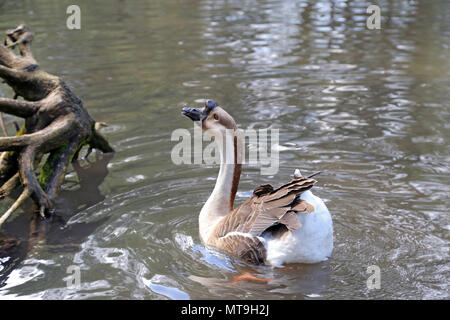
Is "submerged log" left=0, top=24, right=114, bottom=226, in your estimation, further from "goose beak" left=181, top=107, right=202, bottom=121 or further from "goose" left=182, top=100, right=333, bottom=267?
"goose" left=182, top=100, right=333, bottom=267

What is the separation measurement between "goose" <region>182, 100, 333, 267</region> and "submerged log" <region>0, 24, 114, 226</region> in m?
2.22

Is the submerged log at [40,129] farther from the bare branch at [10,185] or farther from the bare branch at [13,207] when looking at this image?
the bare branch at [13,207]

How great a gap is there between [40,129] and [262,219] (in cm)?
374

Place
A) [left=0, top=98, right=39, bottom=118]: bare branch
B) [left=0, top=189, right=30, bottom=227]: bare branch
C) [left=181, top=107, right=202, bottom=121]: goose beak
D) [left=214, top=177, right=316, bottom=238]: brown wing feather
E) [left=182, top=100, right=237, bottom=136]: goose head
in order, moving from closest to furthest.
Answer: [left=214, top=177, right=316, bottom=238]: brown wing feather, [left=182, top=100, right=237, bottom=136]: goose head, [left=181, top=107, right=202, bottom=121]: goose beak, [left=0, top=189, right=30, bottom=227]: bare branch, [left=0, top=98, right=39, bottom=118]: bare branch

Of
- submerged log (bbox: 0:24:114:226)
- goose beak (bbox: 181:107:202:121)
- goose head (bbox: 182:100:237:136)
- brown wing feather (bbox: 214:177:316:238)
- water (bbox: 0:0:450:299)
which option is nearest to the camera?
brown wing feather (bbox: 214:177:316:238)

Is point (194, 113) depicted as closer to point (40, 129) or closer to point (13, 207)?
point (13, 207)

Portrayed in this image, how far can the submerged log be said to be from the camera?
700 cm

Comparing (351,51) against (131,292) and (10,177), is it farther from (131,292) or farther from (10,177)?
(131,292)

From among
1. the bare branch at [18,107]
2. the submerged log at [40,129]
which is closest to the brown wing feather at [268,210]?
the submerged log at [40,129]

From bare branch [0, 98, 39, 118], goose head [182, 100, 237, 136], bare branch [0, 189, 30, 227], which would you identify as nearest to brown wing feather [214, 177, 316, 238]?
goose head [182, 100, 237, 136]

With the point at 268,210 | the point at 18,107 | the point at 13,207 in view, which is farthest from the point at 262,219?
the point at 18,107

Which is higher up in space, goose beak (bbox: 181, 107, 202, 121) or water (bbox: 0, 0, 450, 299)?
goose beak (bbox: 181, 107, 202, 121)

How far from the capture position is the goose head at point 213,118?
234 inches

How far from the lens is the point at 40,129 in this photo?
7570 mm
